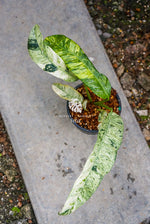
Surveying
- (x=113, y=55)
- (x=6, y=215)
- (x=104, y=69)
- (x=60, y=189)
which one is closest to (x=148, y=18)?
(x=113, y=55)

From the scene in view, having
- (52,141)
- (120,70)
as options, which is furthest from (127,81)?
(52,141)

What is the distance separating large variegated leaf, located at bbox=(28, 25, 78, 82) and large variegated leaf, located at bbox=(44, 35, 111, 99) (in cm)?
5

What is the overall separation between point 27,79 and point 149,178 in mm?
1204

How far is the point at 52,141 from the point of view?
170 centimetres

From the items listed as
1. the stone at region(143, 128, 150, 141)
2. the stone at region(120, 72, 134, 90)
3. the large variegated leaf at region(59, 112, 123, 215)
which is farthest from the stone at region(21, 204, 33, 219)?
the stone at region(120, 72, 134, 90)

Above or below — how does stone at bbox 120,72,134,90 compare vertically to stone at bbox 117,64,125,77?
below

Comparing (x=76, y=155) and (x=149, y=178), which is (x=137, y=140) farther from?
(x=76, y=155)

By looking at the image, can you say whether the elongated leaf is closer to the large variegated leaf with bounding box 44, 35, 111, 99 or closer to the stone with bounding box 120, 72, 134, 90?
the large variegated leaf with bounding box 44, 35, 111, 99

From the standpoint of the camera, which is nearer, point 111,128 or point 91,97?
point 111,128

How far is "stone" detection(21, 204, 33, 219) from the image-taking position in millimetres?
1714

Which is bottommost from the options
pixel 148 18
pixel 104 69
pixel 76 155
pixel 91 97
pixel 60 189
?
pixel 60 189

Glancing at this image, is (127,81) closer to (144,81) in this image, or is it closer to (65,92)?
(144,81)

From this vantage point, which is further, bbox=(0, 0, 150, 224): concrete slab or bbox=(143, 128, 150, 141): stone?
bbox=(143, 128, 150, 141): stone

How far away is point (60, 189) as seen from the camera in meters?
1.65
